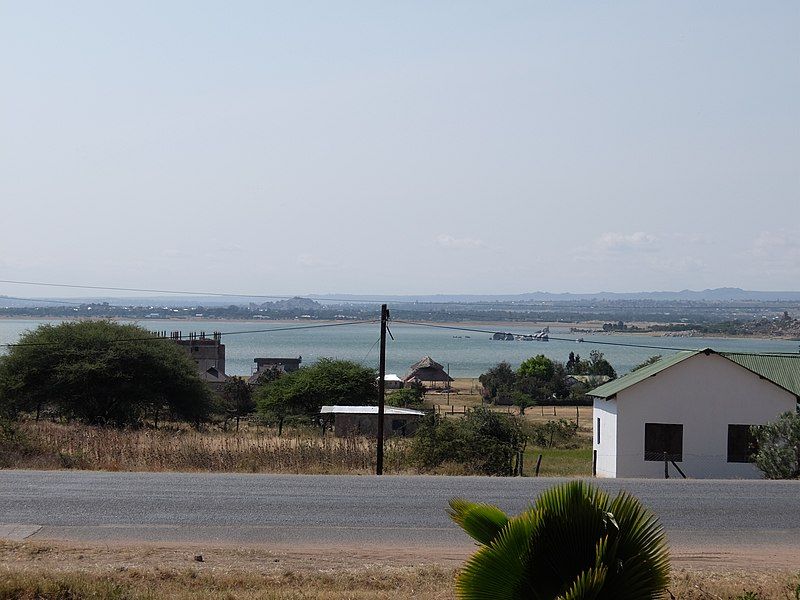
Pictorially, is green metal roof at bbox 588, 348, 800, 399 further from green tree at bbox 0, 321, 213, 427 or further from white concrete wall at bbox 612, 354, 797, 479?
green tree at bbox 0, 321, 213, 427

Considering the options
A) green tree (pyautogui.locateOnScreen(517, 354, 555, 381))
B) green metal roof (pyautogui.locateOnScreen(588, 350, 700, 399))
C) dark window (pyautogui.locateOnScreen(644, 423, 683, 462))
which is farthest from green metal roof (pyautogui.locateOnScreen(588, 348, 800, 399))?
green tree (pyautogui.locateOnScreen(517, 354, 555, 381))

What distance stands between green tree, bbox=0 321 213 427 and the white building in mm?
23742

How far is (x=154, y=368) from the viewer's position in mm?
47625

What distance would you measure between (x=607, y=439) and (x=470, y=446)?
22.4ft

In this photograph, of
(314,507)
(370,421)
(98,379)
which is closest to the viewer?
(314,507)

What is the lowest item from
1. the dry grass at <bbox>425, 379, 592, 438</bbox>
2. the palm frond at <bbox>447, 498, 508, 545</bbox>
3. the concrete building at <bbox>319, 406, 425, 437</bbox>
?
the dry grass at <bbox>425, 379, 592, 438</bbox>

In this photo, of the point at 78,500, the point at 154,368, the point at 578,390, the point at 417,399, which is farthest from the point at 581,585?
the point at 578,390

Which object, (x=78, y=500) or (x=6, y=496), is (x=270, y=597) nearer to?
(x=78, y=500)

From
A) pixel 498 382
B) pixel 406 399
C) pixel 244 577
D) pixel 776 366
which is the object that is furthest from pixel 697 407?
pixel 498 382

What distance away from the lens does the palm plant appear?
7375 mm

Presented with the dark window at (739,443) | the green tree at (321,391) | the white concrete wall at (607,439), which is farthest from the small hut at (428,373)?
the dark window at (739,443)

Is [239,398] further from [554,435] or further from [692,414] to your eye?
[692,414]

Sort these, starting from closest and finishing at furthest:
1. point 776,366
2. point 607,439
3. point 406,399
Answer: point 607,439 → point 776,366 → point 406,399

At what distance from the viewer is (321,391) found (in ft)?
179
